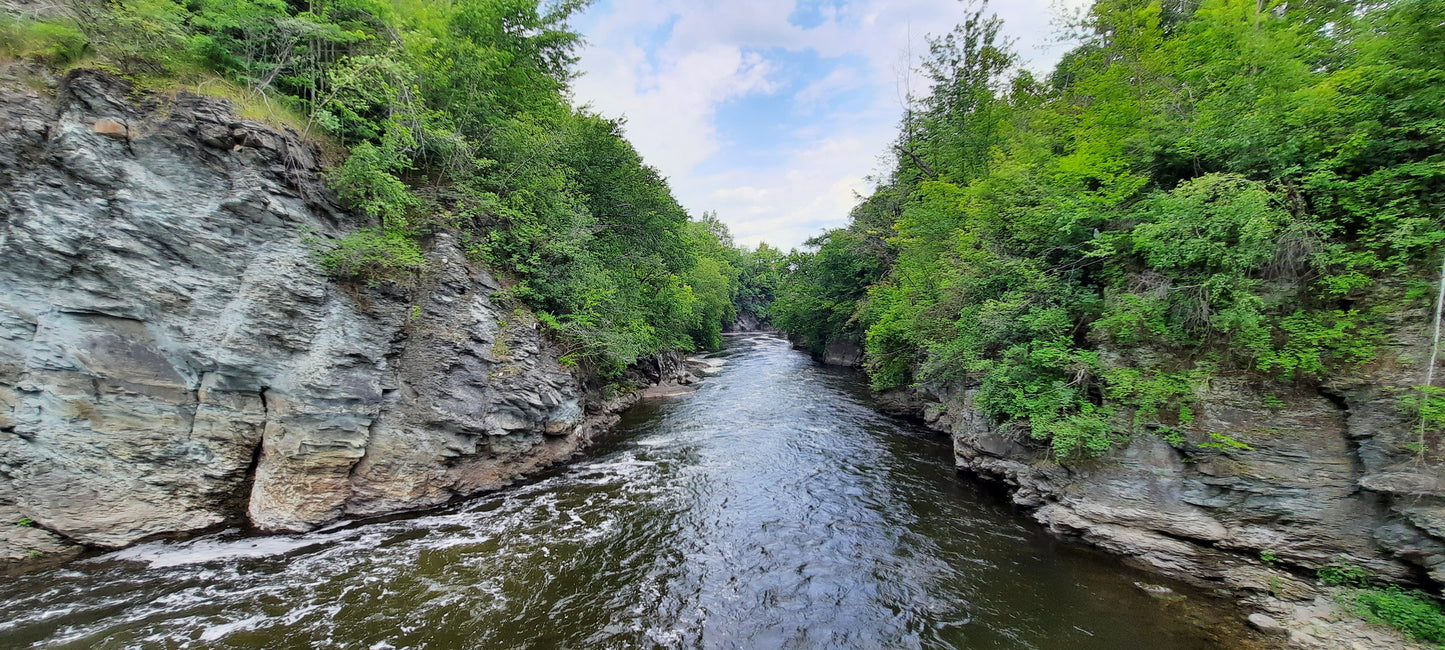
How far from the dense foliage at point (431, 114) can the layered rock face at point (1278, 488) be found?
1298 centimetres

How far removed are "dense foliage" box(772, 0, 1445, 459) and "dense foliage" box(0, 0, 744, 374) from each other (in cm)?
1141

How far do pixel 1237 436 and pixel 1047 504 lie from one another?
125 inches

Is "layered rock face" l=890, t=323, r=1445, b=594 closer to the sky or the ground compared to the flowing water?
closer to the sky

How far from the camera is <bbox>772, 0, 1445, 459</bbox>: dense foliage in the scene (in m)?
6.12

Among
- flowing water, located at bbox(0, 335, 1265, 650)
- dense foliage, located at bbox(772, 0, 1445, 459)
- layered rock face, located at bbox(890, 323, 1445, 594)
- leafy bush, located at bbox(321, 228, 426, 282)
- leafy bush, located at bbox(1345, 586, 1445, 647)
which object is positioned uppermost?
dense foliage, located at bbox(772, 0, 1445, 459)

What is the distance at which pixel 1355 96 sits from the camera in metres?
6.43

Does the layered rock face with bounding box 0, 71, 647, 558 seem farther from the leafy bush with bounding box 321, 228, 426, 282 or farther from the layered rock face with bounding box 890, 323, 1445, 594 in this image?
the layered rock face with bounding box 890, 323, 1445, 594

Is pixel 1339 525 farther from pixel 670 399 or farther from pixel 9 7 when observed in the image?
pixel 9 7

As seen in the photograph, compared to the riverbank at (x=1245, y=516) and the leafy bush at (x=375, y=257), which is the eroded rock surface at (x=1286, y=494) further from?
the leafy bush at (x=375, y=257)

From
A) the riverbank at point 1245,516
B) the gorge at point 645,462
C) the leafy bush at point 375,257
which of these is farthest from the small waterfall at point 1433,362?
the leafy bush at point 375,257

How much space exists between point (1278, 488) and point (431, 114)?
59.0ft

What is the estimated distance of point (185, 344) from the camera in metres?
7.71

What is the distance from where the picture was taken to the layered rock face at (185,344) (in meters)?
6.80

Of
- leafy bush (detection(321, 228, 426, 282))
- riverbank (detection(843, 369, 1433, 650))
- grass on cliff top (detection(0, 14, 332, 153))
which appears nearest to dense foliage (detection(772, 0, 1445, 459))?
riverbank (detection(843, 369, 1433, 650))
